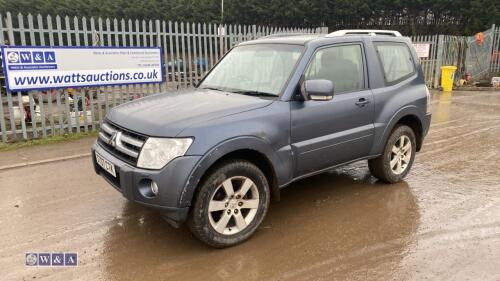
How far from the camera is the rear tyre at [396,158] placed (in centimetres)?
513

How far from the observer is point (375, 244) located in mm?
3795

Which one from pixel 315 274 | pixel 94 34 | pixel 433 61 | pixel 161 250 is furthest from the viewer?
pixel 433 61

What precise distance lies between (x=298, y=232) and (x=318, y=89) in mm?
1405

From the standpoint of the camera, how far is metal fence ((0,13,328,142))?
7.59 meters

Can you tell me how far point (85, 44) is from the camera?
823cm

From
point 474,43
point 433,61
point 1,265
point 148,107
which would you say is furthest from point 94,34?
point 474,43

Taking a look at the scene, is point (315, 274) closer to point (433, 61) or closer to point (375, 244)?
point (375, 244)

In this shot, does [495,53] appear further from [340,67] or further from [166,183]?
[166,183]

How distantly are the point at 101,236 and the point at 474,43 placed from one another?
18.8 metres

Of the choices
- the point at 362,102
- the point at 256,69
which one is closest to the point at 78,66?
the point at 256,69

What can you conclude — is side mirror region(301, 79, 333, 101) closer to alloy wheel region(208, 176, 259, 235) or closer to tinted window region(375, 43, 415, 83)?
alloy wheel region(208, 176, 259, 235)

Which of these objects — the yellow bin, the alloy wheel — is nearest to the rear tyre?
the alloy wheel

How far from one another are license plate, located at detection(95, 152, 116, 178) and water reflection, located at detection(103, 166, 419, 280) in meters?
0.68

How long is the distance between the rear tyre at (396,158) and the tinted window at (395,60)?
0.68m
